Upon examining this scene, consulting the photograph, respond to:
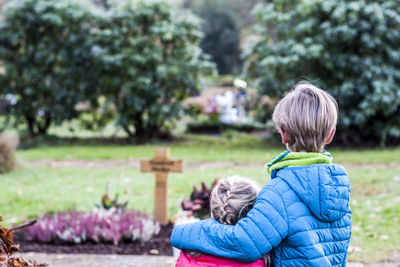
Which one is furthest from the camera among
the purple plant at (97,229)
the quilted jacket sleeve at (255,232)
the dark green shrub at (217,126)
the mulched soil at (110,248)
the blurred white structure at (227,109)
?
the blurred white structure at (227,109)

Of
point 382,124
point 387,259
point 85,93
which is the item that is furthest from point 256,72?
point 387,259

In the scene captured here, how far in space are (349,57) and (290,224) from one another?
996 cm

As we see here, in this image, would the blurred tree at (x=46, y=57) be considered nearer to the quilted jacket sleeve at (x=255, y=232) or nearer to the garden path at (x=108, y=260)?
the garden path at (x=108, y=260)

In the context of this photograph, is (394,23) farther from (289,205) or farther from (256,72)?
(289,205)

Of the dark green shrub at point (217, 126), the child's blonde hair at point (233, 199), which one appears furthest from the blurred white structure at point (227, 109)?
the child's blonde hair at point (233, 199)

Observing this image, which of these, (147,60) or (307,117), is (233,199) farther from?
(147,60)

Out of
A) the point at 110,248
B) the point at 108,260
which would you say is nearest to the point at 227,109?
the point at 110,248

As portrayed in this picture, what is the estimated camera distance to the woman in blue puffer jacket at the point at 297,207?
1.87 m

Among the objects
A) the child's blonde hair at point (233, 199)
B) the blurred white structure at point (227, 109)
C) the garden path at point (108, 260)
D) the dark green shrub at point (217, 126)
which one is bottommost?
the garden path at point (108, 260)

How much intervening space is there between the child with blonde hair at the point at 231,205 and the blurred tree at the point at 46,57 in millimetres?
11257

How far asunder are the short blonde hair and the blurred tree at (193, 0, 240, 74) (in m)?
22.7

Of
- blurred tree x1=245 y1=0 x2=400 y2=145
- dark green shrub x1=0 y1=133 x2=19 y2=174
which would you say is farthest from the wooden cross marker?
blurred tree x1=245 y1=0 x2=400 y2=145

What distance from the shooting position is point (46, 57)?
1296cm

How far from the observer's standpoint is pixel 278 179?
1953 mm
